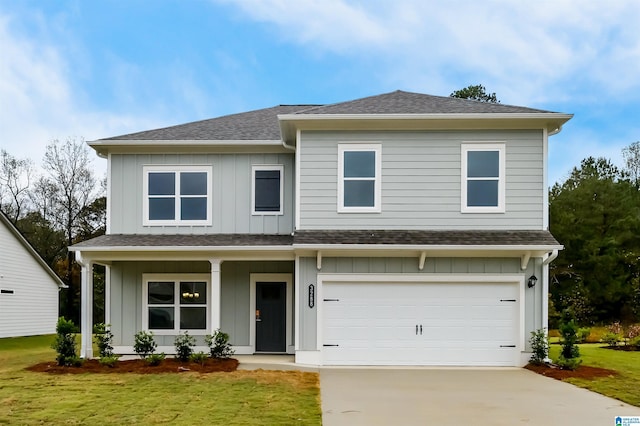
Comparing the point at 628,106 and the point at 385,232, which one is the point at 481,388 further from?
the point at 628,106

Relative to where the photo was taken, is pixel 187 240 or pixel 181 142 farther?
pixel 181 142

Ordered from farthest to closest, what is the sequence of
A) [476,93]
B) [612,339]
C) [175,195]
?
[476,93], [612,339], [175,195]

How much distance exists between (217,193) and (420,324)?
6.03 metres

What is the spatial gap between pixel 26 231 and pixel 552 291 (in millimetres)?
30726

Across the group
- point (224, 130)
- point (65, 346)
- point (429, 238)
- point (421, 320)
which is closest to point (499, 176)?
point (429, 238)

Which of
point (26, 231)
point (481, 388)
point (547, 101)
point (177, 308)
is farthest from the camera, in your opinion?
point (547, 101)

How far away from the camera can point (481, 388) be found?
391 inches

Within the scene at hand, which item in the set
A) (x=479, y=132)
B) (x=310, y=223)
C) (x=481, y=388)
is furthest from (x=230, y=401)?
(x=479, y=132)

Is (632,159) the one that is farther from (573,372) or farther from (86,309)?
(86,309)

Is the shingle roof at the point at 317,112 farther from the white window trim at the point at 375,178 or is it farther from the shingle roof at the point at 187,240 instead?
the shingle roof at the point at 187,240

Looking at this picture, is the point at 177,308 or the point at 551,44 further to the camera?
the point at 551,44

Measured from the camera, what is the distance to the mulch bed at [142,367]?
1148 centimetres

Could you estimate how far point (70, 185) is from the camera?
113ft

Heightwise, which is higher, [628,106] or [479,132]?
[628,106]
